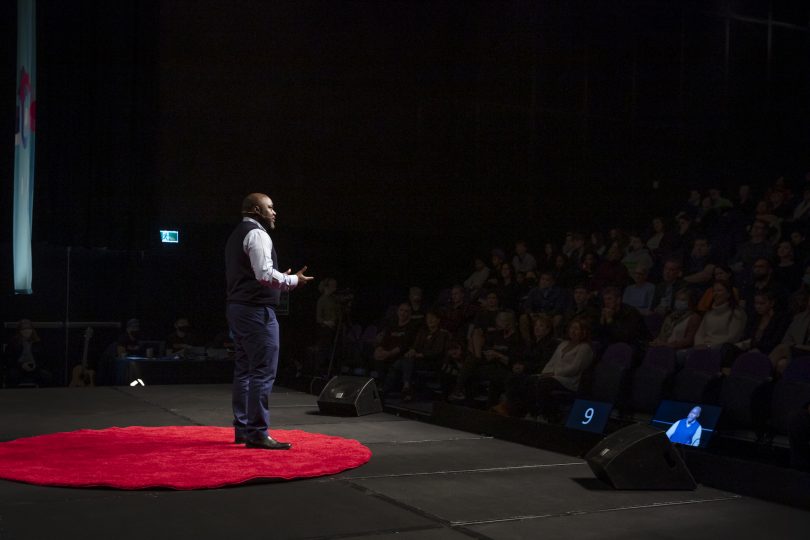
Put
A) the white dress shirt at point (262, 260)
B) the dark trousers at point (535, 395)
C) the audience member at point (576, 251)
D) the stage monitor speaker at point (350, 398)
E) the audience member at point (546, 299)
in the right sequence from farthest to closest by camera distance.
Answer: the audience member at point (576, 251), the audience member at point (546, 299), the dark trousers at point (535, 395), the stage monitor speaker at point (350, 398), the white dress shirt at point (262, 260)

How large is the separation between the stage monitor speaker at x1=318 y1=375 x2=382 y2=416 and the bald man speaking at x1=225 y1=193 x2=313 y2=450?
146 cm

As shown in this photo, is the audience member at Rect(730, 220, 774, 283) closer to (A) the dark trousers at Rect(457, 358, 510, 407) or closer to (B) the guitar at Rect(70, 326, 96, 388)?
(A) the dark trousers at Rect(457, 358, 510, 407)

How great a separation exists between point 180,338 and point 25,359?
5.34 feet

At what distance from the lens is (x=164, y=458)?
4113mm

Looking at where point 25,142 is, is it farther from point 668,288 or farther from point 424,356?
point 668,288

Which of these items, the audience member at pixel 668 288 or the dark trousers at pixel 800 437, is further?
the audience member at pixel 668 288

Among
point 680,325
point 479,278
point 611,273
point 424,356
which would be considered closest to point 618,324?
point 680,325

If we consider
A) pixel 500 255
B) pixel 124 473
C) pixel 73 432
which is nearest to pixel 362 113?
pixel 500 255

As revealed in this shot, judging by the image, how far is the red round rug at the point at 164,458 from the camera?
3.66 m

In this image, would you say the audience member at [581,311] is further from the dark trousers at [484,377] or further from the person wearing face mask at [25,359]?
the person wearing face mask at [25,359]

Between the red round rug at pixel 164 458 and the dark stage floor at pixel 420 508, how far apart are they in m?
0.08

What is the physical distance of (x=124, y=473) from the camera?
3.76 metres

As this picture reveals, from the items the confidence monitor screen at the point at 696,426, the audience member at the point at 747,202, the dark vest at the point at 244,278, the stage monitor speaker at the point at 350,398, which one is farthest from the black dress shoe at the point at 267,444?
the audience member at the point at 747,202

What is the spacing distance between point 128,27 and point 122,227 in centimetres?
194
